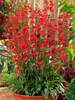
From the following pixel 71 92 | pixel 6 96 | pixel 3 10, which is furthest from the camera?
pixel 3 10

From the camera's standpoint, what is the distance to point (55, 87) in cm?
265

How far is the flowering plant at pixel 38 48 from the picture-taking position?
8.50 ft

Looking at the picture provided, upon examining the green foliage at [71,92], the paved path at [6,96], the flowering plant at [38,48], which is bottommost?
the paved path at [6,96]

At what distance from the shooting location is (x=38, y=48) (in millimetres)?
2631

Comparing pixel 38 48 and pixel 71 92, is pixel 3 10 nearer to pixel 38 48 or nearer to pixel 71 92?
pixel 38 48

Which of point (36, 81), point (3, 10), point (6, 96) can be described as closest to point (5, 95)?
point (6, 96)

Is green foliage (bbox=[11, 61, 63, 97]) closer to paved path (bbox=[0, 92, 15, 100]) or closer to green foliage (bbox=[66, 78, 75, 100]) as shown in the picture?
green foliage (bbox=[66, 78, 75, 100])

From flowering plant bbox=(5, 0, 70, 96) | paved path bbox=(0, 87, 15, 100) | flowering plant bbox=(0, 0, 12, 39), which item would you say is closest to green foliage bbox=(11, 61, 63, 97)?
flowering plant bbox=(5, 0, 70, 96)

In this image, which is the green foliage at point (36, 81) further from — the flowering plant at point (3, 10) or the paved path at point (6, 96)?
the flowering plant at point (3, 10)

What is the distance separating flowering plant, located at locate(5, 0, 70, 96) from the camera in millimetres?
2590

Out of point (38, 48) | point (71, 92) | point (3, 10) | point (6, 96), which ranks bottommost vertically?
point (6, 96)

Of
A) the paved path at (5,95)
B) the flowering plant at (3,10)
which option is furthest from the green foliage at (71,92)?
the flowering plant at (3,10)

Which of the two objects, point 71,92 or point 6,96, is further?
point 6,96

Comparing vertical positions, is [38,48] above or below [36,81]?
above
